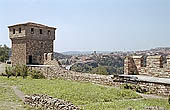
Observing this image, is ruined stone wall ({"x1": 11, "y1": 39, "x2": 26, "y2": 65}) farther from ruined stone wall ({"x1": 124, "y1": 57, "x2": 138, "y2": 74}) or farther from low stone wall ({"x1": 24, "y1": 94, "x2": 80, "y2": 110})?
low stone wall ({"x1": 24, "y1": 94, "x2": 80, "y2": 110})

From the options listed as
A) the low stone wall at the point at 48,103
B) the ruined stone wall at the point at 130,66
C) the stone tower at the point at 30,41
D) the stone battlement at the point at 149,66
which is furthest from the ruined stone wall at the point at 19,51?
the low stone wall at the point at 48,103

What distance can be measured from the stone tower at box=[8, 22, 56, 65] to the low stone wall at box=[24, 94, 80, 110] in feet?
70.4

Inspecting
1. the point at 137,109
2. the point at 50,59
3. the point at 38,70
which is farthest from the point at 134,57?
the point at 50,59

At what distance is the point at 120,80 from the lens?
16.1 m

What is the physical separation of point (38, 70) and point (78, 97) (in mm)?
15307

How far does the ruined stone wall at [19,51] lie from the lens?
3232 cm

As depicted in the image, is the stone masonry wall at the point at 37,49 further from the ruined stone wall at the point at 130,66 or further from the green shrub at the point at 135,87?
the green shrub at the point at 135,87

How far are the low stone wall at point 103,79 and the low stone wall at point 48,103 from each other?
6.54 metres

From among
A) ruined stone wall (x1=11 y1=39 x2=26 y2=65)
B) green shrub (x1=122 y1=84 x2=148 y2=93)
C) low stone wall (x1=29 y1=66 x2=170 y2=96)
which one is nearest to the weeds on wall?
low stone wall (x1=29 y1=66 x2=170 y2=96)

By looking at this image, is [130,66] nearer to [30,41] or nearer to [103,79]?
[103,79]

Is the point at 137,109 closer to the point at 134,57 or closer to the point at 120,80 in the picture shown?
the point at 120,80

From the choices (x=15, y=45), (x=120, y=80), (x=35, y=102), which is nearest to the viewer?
(x=35, y=102)

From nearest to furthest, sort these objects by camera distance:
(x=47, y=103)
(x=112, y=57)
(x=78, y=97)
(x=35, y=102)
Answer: (x=47, y=103)
(x=35, y=102)
(x=78, y=97)
(x=112, y=57)

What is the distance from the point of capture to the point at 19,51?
109 feet
